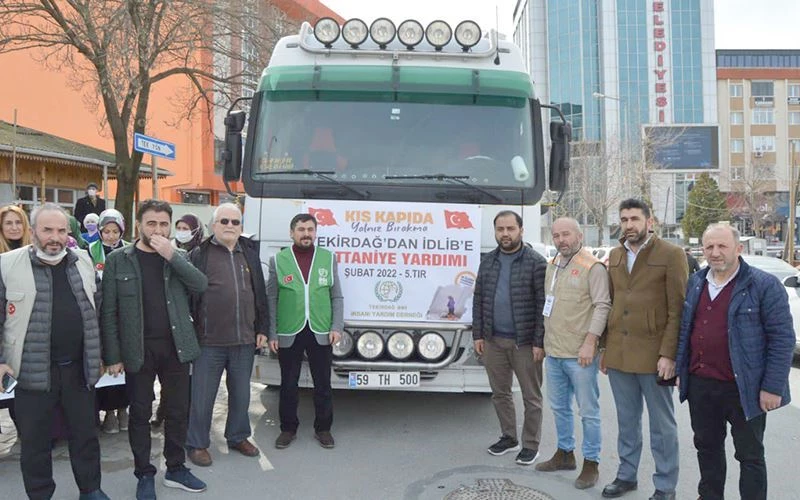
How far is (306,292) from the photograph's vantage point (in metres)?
5.02

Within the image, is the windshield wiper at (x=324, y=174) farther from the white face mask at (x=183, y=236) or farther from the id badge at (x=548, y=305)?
the id badge at (x=548, y=305)

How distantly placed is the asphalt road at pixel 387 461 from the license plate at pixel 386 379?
21.4 inches

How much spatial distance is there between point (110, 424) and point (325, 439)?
188cm

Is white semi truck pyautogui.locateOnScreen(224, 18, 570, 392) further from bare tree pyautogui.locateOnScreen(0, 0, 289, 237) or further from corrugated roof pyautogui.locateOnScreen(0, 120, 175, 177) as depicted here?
corrugated roof pyautogui.locateOnScreen(0, 120, 175, 177)

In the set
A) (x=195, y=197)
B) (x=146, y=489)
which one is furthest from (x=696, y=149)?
(x=146, y=489)

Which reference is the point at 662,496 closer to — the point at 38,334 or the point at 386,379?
the point at 386,379

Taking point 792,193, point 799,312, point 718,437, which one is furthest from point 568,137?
point 792,193

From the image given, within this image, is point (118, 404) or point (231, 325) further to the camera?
point (118, 404)

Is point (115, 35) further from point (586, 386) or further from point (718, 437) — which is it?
point (718, 437)

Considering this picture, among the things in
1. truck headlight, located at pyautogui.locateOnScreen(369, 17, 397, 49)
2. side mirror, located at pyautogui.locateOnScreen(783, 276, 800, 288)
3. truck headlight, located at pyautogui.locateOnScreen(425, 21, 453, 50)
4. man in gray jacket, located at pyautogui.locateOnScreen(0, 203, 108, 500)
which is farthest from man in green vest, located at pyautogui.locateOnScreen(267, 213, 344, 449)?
side mirror, located at pyautogui.locateOnScreen(783, 276, 800, 288)

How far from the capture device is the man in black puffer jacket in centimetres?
482

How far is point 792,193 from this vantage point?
24.7 m

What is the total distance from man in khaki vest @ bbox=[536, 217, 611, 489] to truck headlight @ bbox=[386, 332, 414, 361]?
103 cm

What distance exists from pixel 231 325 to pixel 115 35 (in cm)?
992
